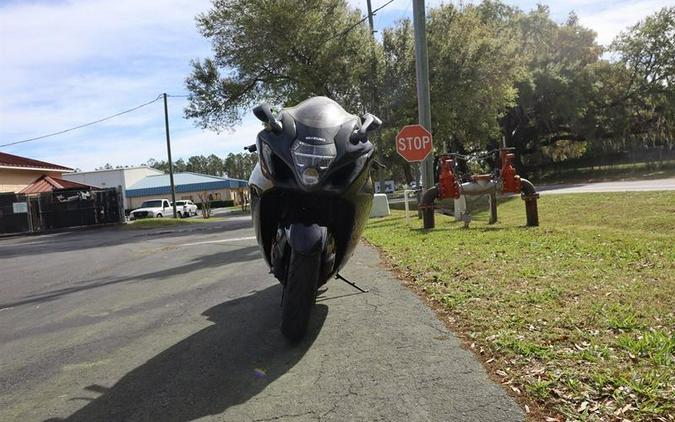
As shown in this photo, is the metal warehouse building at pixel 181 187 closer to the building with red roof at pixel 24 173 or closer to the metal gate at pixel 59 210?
the building with red roof at pixel 24 173

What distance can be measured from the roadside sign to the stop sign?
21621 mm

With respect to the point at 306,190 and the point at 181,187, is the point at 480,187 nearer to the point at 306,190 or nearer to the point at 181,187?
the point at 306,190

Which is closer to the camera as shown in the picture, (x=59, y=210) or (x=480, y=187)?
(x=480, y=187)

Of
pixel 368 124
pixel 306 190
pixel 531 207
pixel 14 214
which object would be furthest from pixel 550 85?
pixel 306 190

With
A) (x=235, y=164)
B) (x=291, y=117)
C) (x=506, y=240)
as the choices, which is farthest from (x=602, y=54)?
(x=235, y=164)

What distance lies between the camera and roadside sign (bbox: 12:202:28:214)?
27.2 metres

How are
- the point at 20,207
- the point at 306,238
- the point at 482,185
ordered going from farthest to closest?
the point at 20,207 < the point at 482,185 < the point at 306,238

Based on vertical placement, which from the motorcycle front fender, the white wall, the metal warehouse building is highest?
the white wall

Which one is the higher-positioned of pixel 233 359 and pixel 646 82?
pixel 646 82

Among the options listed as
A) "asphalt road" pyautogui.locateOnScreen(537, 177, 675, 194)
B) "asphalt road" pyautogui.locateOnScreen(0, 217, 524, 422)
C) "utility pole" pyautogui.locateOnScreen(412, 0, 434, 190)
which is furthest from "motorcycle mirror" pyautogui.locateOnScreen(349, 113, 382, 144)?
"asphalt road" pyautogui.locateOnScreen(537, 177, 675, 194)

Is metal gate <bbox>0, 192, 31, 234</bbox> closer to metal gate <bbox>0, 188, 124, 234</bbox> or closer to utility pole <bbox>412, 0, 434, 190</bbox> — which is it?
metal gate <bbox>0, 188, 124, 234</bbox>

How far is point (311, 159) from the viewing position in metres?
4.13

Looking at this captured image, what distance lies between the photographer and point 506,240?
9.77 metres

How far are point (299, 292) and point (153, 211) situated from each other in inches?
1449
